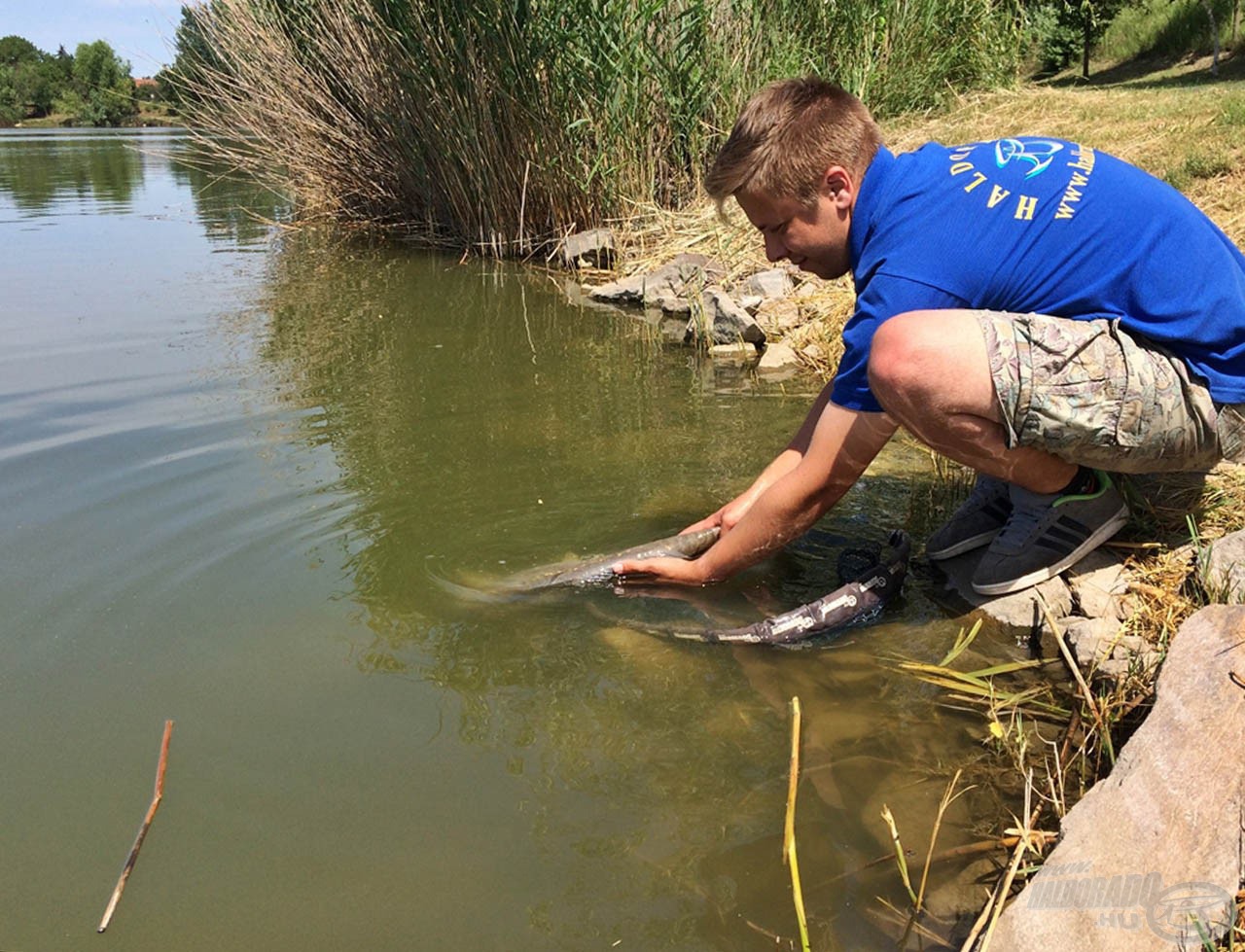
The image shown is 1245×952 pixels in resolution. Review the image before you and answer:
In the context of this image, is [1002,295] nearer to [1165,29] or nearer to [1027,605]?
[1027,605]

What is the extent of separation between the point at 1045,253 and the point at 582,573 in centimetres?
166

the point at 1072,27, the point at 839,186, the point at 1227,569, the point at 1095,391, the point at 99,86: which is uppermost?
the point at 99,86

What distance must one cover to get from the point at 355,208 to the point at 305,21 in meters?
2.28

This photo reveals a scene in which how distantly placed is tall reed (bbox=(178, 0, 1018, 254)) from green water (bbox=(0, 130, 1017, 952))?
10.7 ft

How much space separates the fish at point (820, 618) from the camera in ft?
9.39

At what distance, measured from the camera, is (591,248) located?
28.0ft

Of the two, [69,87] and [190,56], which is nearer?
[190,56]

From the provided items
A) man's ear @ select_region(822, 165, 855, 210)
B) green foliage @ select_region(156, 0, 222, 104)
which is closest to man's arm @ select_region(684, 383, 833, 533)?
man's ear @ select_region(822, 165, 855, 210)

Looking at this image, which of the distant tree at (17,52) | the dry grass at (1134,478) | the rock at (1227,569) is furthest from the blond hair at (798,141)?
the distant tree at (17,52)

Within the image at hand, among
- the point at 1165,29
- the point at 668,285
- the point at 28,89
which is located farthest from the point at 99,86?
the point at 668,285

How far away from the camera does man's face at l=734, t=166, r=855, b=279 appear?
260 centimetres

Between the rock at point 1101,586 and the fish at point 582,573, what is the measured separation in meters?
1.09

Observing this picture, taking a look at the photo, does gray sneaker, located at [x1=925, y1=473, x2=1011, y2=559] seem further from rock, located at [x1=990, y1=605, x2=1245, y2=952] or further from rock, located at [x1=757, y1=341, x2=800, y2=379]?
rock, located at [x1=757, y1=341, x2=800, y2=379]

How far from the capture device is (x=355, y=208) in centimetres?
1166
